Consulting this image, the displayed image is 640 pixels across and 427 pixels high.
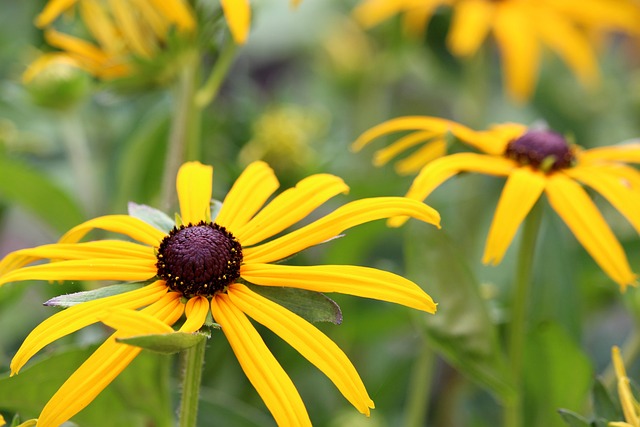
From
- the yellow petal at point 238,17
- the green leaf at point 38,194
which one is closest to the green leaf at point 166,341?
the yellow petal at point 238,17

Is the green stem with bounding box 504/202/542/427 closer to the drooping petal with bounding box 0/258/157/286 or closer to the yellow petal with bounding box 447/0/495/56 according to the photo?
the drooping petal with bounding box 0/258/157/286

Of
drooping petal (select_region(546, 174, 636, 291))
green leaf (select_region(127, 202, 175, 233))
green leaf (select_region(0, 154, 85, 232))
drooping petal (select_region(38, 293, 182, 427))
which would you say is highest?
drooping petal (select_region(546, 174, 636, 291))

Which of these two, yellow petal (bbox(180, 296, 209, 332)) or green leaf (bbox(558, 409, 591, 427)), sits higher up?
green leaf (bbox(558, 409, 591, 427))

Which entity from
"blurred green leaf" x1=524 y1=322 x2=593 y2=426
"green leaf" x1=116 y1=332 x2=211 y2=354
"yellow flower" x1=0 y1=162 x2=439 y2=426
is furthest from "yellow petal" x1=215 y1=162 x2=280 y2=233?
"blurred green leaf" x1=524 y1=322 x2=593 y2=426

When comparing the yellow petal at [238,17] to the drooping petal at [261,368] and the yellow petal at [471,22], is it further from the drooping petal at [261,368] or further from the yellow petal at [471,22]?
the yellow petal at [471,22]

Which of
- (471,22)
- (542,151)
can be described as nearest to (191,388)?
(542,151)

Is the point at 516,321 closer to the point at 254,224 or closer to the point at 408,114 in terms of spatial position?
the point at 254,224

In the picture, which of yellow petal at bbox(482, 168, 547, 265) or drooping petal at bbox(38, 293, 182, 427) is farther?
yellow petal at bbox(482, 168, 547, 265)
